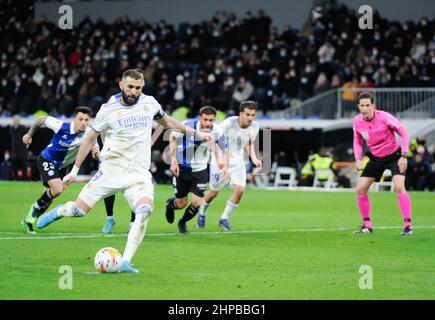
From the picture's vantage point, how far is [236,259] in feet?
42.0

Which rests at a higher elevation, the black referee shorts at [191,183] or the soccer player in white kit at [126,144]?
the soccer player in white kit at [126,144]

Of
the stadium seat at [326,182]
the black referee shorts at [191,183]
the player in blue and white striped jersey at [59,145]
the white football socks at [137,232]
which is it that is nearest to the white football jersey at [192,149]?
the black referee shorts at [191,183]

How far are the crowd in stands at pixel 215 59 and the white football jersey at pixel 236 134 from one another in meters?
18.4

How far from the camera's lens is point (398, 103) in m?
35.4

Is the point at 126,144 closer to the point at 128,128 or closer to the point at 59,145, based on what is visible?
the point at 128,128

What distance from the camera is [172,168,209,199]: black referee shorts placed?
16.9m

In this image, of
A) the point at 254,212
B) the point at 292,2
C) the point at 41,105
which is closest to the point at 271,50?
the point at 292,2

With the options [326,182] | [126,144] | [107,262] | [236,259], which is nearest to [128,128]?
[126,144]

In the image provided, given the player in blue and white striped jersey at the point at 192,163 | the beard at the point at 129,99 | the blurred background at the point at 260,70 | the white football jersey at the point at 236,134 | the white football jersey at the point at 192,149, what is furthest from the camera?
the blurred background at the point at 260,70

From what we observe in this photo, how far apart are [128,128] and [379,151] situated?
21.9 feet

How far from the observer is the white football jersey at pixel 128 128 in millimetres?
11820

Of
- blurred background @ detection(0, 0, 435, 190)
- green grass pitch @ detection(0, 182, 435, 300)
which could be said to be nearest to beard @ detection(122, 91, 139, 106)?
green grass pitch @ detection(0, 182, 435, 300)

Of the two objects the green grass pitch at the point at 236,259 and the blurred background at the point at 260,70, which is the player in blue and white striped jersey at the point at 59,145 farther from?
the blurred background at the point at 260,70
